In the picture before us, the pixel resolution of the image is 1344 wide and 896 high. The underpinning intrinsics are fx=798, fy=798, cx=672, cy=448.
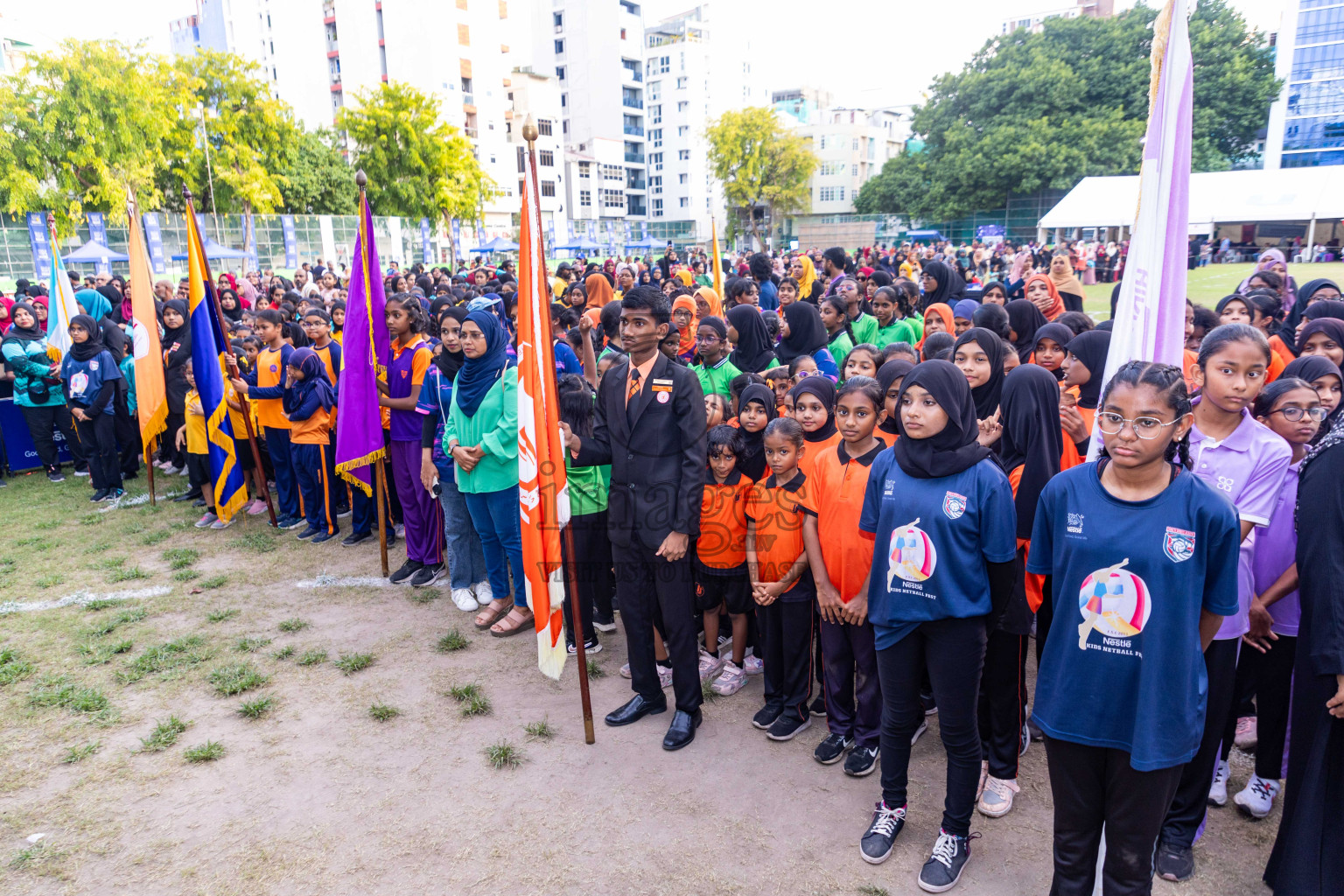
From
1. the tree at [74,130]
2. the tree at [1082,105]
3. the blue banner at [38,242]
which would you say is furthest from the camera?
the tree at [1082,105]

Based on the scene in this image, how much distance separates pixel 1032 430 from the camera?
3320 millimetres

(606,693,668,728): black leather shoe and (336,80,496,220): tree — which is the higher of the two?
(336,80,496,220): tree

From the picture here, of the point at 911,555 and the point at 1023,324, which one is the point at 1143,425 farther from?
the point at 1023,324

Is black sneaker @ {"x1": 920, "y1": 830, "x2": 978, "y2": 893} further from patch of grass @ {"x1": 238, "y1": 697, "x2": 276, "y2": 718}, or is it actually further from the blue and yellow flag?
the blue and yellow flag

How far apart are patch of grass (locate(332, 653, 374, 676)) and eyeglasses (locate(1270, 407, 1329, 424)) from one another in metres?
4.91

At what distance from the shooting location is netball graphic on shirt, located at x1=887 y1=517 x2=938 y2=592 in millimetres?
2912

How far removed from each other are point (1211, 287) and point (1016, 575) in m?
24.3

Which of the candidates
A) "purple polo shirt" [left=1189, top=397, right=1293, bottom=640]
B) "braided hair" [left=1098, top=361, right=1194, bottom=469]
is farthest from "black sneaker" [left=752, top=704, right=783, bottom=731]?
"braided hair" [left=1098, top=361, right=1194, bottom=469]

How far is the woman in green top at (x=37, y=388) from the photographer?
28.7 ft

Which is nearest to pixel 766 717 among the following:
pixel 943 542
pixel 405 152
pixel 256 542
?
pixel 943 542

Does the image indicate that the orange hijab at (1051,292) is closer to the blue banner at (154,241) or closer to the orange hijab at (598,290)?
the orange hijab at (598,290)

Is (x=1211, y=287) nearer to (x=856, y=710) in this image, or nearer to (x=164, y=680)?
(x=856, y=710)

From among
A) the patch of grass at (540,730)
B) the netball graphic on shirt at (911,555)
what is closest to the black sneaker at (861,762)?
the netball graphic on shirt at (911,555)

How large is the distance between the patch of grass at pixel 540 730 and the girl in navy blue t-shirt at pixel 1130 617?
8.20 feet
